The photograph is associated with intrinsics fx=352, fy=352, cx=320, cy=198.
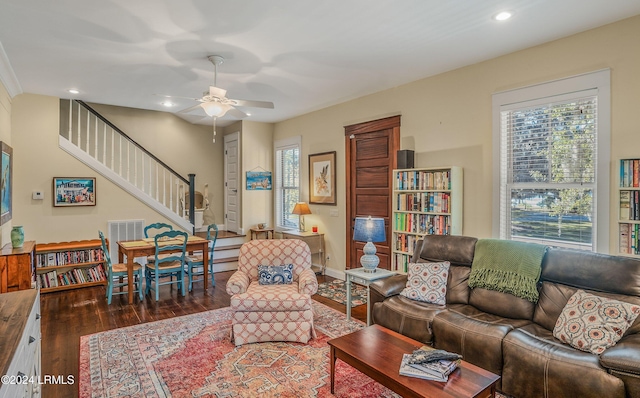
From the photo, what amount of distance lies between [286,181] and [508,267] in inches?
188

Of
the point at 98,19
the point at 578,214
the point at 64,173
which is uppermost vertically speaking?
the point at 98,19

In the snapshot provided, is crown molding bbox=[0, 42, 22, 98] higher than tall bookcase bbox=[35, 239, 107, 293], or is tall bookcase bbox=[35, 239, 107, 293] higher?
crown molding bbox=[0, 42, 22, 98]

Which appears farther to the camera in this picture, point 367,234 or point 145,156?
point 145,156

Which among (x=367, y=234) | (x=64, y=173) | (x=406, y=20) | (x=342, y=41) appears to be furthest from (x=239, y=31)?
(x=64, y=173)

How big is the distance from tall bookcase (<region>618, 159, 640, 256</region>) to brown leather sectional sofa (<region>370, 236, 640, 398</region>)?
46 centimetres

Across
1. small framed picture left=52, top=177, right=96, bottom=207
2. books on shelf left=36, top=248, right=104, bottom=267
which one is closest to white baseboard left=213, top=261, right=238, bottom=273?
books on shelf left=36, top=248, right=104, bottom=267

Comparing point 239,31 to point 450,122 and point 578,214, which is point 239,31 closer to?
point 450,122

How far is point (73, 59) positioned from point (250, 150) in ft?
11.5

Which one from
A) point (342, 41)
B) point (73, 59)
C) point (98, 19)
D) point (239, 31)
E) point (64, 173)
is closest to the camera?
point (98, 19)

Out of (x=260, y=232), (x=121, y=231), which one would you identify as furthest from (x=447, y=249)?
(x=121, y=231)

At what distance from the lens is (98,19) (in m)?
2.86

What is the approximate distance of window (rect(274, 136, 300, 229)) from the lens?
6.78 meters

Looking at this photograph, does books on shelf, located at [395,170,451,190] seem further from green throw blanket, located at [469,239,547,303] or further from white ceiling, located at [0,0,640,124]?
white ceiling, located at [0,0,640,124]

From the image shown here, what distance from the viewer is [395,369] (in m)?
2.08
